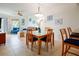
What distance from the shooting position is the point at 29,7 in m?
2.24

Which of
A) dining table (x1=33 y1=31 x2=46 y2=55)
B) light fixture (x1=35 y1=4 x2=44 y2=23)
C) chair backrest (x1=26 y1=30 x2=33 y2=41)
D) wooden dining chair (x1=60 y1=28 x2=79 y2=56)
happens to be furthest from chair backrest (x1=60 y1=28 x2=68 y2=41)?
chair backrest (x1=26 y1=30 x2=33 y2=41)

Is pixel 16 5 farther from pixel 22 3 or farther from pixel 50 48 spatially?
pixel 50 48

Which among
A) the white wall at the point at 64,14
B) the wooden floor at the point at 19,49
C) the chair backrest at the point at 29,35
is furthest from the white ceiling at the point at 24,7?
the wooden floor at the point at 19,49

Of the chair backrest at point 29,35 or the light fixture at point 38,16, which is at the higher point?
the light fixture at point 38,16

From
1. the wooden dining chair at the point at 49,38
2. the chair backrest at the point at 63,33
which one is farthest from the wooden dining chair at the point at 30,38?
the chair backrest at the point at 63,33

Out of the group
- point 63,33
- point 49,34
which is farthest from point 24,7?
point 63,33

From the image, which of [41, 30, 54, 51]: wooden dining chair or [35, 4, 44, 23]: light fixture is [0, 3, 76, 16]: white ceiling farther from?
[41, 30, 54, 51]: wooden dining chair

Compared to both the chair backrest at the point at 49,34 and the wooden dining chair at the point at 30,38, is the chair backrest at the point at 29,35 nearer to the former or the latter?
the wooden dining chair at the point at 30,38

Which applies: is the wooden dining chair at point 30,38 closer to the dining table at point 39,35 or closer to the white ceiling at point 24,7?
the dining table at point 39,35

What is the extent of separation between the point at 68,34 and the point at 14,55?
3.50ft

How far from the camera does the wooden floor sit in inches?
87.6

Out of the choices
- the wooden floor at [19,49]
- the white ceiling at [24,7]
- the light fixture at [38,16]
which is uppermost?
the white ceiling at [24,7]

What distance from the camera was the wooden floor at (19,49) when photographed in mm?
2226

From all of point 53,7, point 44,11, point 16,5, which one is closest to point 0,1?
point 16,5
